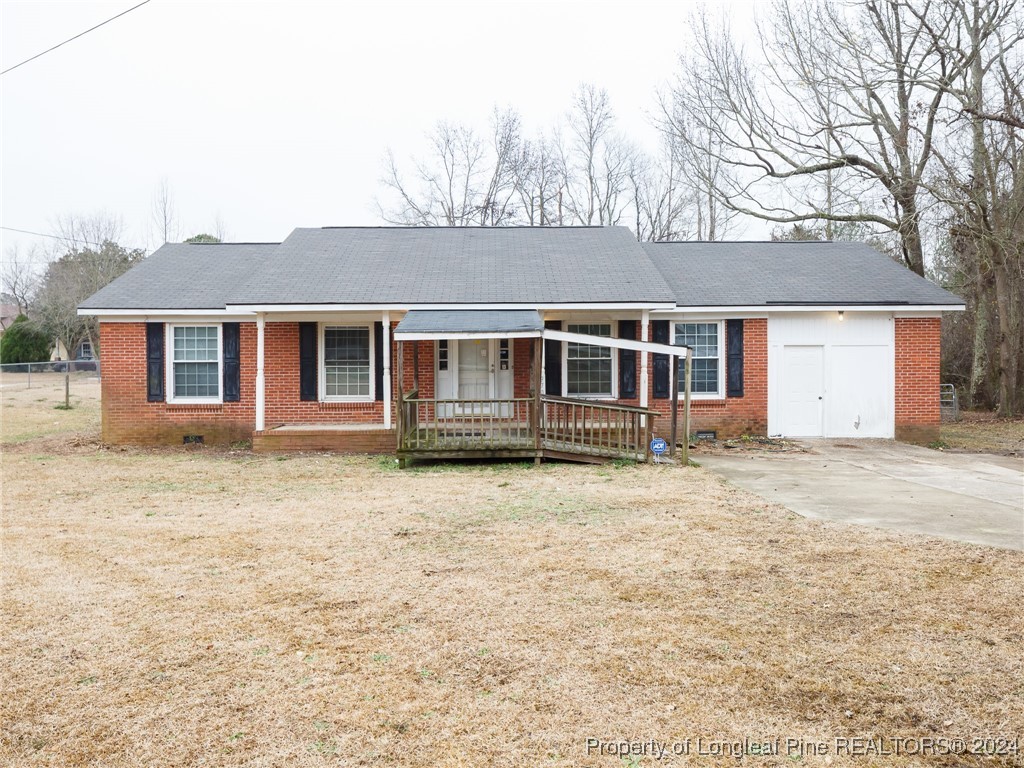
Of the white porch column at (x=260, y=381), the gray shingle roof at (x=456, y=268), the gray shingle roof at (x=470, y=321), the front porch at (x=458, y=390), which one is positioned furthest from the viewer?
the gray shingle roof at (x=456, y=268)

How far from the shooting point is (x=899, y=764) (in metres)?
3.15

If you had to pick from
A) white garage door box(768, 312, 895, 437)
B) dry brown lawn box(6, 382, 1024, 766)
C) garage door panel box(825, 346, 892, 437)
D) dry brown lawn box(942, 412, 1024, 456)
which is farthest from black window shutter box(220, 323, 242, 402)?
dry brown lawn box(942, 412, 1024, 456)

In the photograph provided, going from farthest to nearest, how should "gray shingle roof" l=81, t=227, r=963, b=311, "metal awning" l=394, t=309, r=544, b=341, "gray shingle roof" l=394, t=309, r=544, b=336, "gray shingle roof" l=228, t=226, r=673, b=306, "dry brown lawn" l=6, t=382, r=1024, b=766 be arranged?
"gray shingle roof" l=81, t=227, r=963, b=311 < "gray shingle roof" l=228, t=226, r=673, b=306 < "gray shingle roof" l=394, t=309, r=544, b=336 < "metal awning" l=394, t=309, r=544, b=341 < "dry brown lawn" l=6, t=382, r=1024, b=766

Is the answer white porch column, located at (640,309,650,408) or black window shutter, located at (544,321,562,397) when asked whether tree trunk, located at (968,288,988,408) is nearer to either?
white porch column, located at (640,309,650,408)

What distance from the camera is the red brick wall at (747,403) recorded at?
15.3 metres

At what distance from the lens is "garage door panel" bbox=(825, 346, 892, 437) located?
50.2ft

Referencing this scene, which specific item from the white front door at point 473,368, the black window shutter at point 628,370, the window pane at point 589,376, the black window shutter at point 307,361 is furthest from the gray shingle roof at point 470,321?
the black window shutter at point 307,361

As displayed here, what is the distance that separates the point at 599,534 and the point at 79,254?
162 feet

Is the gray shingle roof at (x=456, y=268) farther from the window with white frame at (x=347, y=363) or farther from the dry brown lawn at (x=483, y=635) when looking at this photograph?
the dry brown lawn at (x=483, y=635)

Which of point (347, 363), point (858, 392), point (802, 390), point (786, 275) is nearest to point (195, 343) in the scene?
point (347, 363)

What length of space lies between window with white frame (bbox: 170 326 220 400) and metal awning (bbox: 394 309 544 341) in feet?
15.0

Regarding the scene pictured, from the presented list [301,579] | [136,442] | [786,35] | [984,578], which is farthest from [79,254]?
[984,578]

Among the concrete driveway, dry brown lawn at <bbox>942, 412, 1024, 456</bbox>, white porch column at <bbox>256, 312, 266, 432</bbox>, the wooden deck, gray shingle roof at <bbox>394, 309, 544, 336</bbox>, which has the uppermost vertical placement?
gray shingle roof at <bbox>394, 309, 544, 336</bbox>

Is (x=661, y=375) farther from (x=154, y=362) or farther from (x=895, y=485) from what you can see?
(x=154, y=362)
